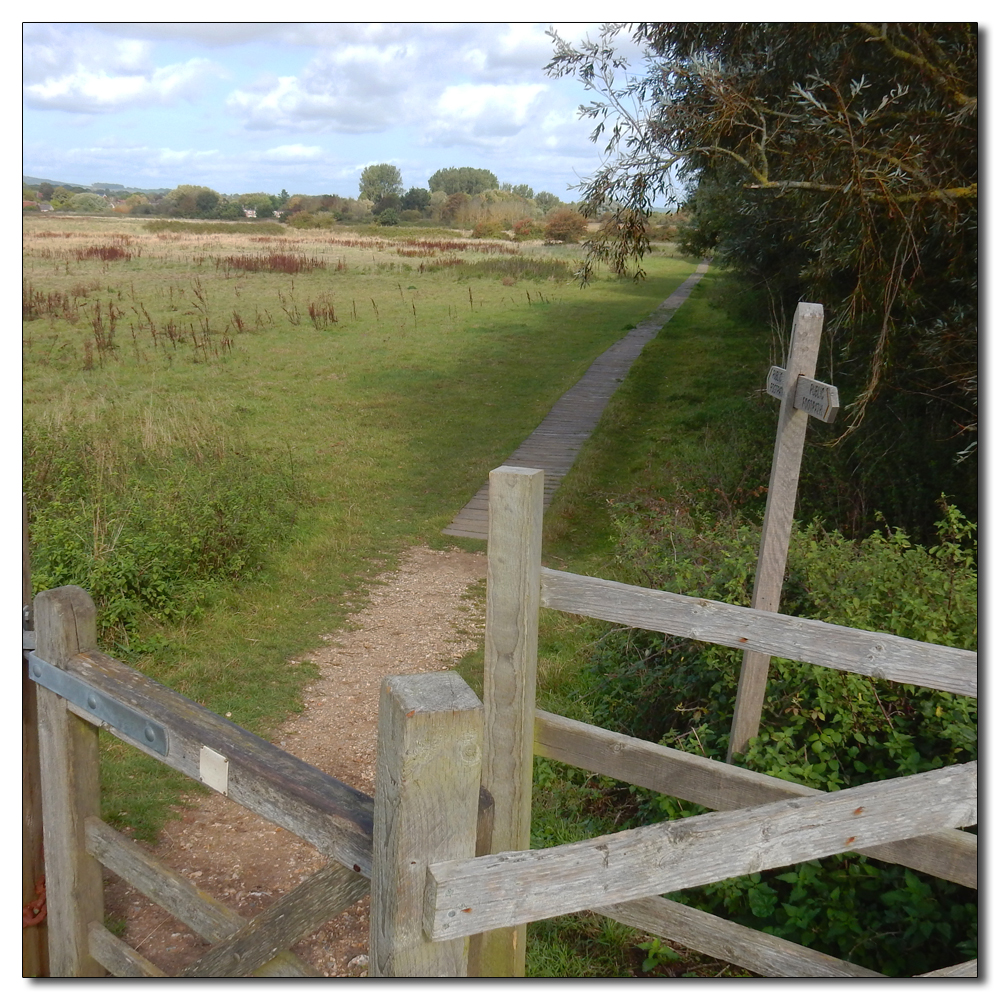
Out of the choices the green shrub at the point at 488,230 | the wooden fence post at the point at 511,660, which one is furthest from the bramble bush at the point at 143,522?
the green shrub at the point at 488,230

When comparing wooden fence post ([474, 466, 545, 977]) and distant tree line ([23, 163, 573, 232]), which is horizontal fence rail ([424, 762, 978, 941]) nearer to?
wooden fence post ([474, 466, 545, 977])

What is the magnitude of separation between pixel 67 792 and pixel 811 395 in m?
2.75

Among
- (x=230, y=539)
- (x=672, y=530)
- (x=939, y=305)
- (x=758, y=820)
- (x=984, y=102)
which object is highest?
(x=984, y=102)

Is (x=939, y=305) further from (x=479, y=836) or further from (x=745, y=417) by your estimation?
(x=479, y=836)

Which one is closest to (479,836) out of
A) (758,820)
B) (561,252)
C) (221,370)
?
(758,820)

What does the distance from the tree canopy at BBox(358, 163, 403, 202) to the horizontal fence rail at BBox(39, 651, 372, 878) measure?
63.3 feet

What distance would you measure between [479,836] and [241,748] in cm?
51

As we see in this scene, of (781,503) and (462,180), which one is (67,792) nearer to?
(781,503)

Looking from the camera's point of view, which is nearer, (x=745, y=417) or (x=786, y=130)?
(x=786, y=130)

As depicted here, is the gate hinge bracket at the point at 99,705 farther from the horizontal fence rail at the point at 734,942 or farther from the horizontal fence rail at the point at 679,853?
the horizontal fence rail at the point at 734,942

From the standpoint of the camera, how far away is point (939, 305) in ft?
20.8

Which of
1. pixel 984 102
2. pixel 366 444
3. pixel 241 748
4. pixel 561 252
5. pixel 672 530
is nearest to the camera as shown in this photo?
pixel 241 748

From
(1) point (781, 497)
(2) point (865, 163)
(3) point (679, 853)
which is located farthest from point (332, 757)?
(2) point (865, 163)

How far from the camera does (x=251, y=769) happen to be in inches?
67.6
